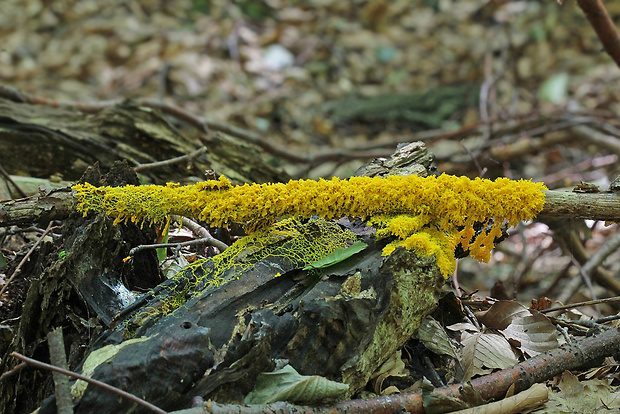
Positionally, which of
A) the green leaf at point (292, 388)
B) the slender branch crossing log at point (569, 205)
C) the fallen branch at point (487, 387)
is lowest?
the fallen branch at point (487, 387)

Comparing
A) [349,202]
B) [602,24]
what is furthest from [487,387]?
[602,24]

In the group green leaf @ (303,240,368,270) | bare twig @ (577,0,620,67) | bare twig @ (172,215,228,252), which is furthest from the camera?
bare twig @ (577,0,620,67)

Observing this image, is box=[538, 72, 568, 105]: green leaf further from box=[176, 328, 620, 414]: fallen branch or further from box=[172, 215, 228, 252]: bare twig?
box=[172, 215, 228, 252]: bare twig

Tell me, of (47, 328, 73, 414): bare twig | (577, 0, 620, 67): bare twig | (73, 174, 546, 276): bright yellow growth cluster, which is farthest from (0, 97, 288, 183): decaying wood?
(577, 0, 620, 67): bare twig

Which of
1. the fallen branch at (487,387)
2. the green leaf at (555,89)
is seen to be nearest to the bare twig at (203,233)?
the fallen branch at (487,387)

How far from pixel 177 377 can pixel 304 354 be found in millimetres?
322

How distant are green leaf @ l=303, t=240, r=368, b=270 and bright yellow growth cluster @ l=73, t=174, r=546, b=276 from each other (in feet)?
0.25

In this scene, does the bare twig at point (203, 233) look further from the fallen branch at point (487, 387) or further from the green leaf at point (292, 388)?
the fallen branch at point (487, 387)

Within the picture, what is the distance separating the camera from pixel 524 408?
1.43 metres

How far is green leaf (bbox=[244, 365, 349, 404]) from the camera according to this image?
A: 1283 mm

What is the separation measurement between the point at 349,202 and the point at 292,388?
0.59 meters

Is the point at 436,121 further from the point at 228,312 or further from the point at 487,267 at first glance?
the point at 228,312

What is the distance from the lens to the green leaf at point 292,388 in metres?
1.28

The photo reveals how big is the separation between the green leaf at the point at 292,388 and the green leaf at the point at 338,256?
1.10 feet
